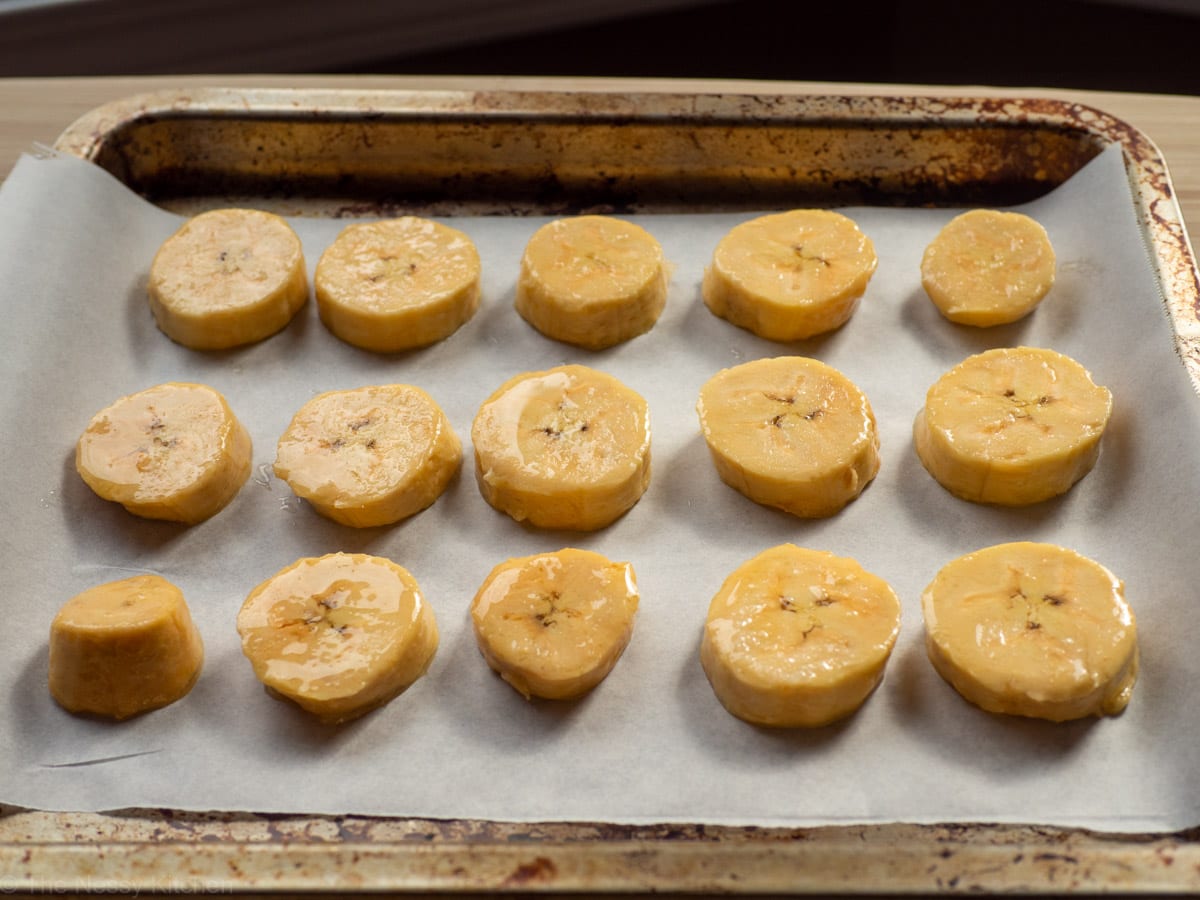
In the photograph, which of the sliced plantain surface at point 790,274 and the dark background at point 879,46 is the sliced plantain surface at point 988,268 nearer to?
the sliced plantain surface at point 790,274

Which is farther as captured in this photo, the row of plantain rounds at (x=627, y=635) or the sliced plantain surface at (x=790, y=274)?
the sliced plantain surface at (x=790, y=274)

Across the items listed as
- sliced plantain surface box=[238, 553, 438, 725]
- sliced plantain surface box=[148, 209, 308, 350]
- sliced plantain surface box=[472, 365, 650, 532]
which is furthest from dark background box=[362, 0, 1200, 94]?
sliced plantain surface box=[238, 553, 438, 725]

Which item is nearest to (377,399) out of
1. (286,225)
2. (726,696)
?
(286,225)

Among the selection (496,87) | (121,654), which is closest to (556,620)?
(121,654)

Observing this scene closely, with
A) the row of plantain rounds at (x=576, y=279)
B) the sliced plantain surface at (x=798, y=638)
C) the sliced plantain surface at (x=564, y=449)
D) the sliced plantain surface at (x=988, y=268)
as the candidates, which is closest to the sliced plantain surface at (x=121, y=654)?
the sliced plantain surface at (x=564, y=449)

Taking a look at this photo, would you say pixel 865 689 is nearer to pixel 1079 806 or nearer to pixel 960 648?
pixel 960 648

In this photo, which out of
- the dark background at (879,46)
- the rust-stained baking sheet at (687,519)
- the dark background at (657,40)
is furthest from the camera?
the dark background at (879,46)

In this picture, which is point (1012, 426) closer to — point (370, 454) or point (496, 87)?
point (370, 454)

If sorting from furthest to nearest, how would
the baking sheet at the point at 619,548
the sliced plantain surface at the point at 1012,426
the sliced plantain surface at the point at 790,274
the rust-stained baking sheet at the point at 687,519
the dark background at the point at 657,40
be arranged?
the dark background at the point at 657,40 → the sliced plantain surface at the point at 790,274 → the sliced plantain surface at the point at 1012,426 → the baking sheet at the point at 619,548 → the rust-stained baking sheet at the point at 687,519
